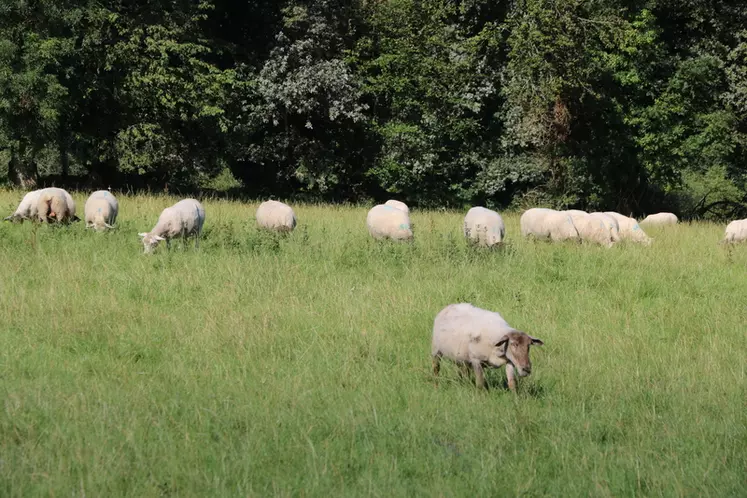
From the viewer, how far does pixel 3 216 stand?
59.8 feet

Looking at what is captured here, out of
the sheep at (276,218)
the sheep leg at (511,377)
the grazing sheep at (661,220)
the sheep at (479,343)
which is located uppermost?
the sheep at (479,343)

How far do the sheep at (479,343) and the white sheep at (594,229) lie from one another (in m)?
11.1

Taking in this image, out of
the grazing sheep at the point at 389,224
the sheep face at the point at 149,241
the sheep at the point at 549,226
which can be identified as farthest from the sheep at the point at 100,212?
the sheep at the point at 549,226

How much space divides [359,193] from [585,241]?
1526 centimetres

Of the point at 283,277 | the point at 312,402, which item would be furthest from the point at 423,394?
the point at 283,277

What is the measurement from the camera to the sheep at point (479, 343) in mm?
7281

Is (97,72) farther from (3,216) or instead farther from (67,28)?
(3,216)

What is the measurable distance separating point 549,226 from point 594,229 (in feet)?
3.26

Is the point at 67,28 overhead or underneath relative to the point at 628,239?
→ overhead

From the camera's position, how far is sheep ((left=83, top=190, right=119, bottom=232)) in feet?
54.6

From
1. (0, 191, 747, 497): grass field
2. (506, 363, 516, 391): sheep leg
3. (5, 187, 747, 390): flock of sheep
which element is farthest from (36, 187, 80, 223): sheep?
(506, 363, 516, 391): sheep leg

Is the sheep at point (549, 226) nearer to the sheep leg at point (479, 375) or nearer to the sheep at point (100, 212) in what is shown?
the sheep at point (100, 212)

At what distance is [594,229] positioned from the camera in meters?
18.9

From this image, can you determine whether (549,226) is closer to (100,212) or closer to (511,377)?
(100,212)
